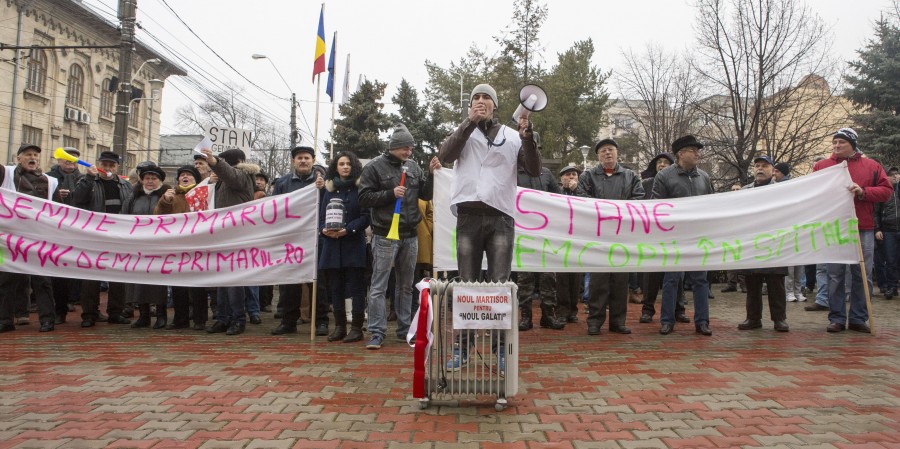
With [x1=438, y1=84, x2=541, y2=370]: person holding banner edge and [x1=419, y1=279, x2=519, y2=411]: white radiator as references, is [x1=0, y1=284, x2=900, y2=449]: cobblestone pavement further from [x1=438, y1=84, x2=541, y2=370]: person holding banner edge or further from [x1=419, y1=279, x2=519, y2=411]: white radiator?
[x1=438, y1=84, x2=541, y2=370]: person holding banner edge

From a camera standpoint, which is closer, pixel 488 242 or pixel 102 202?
pixel 488 242

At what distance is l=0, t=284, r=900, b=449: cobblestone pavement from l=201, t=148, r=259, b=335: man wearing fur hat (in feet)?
2.13

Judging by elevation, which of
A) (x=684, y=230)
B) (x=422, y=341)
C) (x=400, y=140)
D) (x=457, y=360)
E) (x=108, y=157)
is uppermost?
(x=108, y=157)

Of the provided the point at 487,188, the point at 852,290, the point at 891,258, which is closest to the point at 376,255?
the point at 487,188

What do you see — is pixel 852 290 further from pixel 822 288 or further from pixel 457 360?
pixel 457 360

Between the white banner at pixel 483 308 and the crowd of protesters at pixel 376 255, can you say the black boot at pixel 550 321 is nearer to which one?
the crowd of protesters at pixel 376 255

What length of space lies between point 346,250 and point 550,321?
8.49 feet

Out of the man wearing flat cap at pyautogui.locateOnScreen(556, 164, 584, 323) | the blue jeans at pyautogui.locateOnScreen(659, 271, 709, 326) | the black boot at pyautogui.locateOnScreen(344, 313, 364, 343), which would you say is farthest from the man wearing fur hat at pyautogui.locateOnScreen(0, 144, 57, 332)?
the blue jeans at pyautogui.locateOnScreen(659, 271, 709, 326)

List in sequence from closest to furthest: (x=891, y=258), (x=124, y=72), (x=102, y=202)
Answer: (x=102, y=202), (x=891, y=258), (x=124, y=72)

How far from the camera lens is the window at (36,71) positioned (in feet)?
103

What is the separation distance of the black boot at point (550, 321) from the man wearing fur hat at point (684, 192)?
1134mm

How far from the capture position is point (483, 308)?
3811 millimetres

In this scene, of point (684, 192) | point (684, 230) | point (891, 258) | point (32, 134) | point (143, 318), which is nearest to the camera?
point (684, 230)

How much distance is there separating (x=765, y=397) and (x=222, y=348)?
4815 mm
